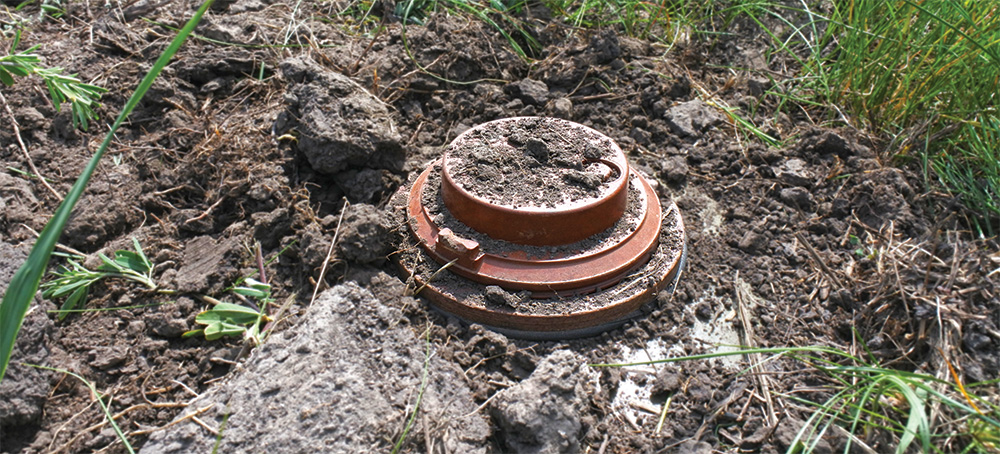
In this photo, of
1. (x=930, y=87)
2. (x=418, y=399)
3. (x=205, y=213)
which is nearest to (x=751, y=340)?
(x=418, y=399)

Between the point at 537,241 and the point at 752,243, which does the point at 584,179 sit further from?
the point at 752,243

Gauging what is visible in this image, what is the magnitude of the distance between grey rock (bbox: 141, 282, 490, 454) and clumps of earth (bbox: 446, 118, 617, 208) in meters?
0.48

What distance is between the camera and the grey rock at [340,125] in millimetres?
2377

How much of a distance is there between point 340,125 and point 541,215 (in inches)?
32.5

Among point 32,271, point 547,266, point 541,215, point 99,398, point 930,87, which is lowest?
point 99,398

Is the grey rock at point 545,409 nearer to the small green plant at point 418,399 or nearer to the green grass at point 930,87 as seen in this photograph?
the small green plant at point 418,399

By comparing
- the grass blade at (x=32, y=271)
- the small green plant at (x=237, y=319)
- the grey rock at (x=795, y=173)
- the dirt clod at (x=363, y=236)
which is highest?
the grass blade at (x=32, y=271)

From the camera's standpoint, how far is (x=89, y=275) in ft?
6.78

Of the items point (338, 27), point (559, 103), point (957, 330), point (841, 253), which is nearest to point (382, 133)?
point (559, 103)

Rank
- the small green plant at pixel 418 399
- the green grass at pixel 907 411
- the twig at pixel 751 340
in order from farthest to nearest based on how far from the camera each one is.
Result: the twig at pixel 751 340 → the small green plant at pixel 418 399 → the green grass at pixel 907 411

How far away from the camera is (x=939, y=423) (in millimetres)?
1615

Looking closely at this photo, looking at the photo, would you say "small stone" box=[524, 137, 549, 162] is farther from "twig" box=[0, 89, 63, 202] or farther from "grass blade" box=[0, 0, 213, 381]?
"twig" box=[0, 89, 63, 202]

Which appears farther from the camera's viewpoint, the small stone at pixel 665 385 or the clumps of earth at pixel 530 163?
the clumps of earth at pixel 530 163

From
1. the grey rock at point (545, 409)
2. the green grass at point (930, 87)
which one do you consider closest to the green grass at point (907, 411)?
the grey rock at point (545, 409)
